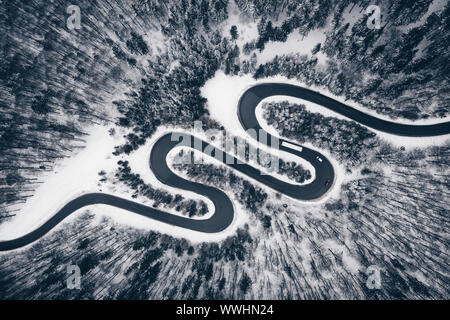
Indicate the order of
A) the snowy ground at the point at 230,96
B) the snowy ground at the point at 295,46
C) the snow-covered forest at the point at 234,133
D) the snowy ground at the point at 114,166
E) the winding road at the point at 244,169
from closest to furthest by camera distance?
the snow-covered forest at the point at 234,133 → the snowy ground at the point at 114,166 → the winding road at the point at 244,169 → the snowy ground at the point at 295,46 → the snowy ground at the point at 230,96

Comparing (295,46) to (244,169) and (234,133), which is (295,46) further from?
(244,169)

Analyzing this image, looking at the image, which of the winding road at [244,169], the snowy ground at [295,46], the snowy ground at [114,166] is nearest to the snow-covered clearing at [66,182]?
the snowy ground at [114,166]

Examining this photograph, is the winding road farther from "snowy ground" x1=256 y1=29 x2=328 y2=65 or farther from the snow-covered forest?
"snowy ground" x1=256 y1=29 x2=328 y2=65

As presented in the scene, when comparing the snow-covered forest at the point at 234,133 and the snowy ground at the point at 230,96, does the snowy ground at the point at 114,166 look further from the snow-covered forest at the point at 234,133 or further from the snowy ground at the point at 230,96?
the snow-covered forest at the point at 234,133

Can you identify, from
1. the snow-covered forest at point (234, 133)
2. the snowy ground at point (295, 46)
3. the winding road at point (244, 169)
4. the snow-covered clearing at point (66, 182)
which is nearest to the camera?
the snow-covered forest at point (234, 133)

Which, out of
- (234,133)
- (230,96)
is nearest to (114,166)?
(234,133)

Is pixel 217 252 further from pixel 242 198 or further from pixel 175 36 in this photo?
pixel 175 36

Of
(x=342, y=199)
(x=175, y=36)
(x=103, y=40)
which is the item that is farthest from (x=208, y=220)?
(x=103, y=40)

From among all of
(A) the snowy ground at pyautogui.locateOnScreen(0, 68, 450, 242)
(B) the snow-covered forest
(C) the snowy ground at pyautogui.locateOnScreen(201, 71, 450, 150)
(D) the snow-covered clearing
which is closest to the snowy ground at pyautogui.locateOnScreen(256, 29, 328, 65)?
(B) the snow-covered forest
